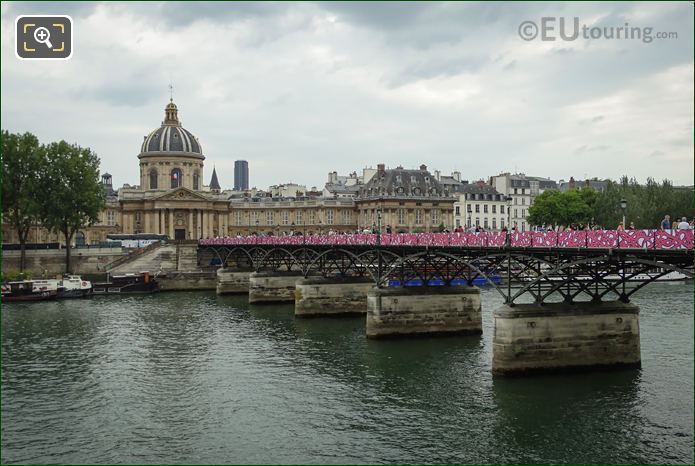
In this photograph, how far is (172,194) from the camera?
127312mm

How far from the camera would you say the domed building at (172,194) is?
128m

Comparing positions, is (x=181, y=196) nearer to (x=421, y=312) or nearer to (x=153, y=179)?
(x=153, y=179)

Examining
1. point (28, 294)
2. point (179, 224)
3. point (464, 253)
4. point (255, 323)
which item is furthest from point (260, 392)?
point (179, 224)

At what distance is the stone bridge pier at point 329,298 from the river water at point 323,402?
9337mm

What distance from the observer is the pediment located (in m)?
127

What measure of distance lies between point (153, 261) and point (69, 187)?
15.8m

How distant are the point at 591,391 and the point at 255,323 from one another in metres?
30.1

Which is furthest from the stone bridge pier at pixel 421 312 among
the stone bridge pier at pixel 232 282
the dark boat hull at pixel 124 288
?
the dark boat hull at pixel 124 288

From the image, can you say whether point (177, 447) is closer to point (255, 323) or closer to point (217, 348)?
point (217, 348)

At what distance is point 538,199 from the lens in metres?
111

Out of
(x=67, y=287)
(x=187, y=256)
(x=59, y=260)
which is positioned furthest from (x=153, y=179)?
(x=67, y=287)

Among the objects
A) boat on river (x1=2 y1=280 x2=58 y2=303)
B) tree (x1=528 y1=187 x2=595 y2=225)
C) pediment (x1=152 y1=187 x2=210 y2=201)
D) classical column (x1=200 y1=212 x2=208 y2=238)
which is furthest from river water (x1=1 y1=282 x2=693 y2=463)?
classical column (x1=200 y1=212 x2=208 y2=238)

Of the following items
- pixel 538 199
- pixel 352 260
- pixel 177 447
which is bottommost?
pixel 177 447

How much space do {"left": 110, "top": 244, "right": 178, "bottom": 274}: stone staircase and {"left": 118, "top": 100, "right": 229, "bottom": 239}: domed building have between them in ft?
94.9
